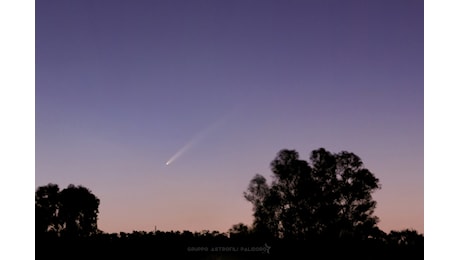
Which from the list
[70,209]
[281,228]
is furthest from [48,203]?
[281,228]

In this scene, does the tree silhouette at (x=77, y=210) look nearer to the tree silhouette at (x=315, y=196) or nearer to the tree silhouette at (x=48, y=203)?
the tree silhouette at (x=48, y=203)

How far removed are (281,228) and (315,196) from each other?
3605mm

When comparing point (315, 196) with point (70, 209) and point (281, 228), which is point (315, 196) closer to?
point (281, 228)

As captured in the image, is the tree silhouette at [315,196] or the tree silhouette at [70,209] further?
the tree silhouette at [70,209]

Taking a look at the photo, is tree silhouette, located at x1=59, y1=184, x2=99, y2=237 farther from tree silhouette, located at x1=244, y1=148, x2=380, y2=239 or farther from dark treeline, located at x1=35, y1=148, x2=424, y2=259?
tree silhouette, located at x1=244, y1=148, x2=380, y2=239

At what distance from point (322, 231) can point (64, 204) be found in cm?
2405

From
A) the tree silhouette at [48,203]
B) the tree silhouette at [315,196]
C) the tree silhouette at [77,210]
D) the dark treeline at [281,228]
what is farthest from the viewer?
the tree silhouette at [77,210]

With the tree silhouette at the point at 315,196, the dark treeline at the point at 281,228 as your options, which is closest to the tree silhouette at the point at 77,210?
the dark treeline at the point at 281,228

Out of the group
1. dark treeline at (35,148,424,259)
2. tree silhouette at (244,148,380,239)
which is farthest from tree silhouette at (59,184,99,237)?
tree silhouette at (244,148,380,239)

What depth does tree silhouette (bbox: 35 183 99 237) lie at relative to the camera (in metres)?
47.5

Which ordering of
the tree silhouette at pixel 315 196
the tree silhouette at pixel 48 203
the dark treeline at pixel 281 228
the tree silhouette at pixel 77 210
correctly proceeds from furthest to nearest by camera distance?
the tree silhouette at pixel 77 210
the tree silhouette at pixel 48 203
the tree silhouette at pixel 315 196
the dark treeline at pixel 281 228

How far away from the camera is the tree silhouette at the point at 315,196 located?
4031cm
